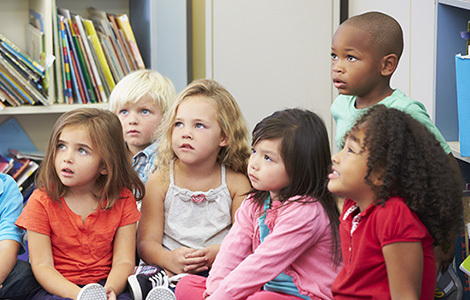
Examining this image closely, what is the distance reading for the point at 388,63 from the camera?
5.39 ft

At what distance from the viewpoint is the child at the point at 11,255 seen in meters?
1.70

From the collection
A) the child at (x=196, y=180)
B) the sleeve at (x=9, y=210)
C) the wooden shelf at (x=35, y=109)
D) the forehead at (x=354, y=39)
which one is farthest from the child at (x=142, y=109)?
the forehead at (x=354, y=39)

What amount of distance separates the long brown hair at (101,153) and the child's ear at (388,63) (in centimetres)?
75

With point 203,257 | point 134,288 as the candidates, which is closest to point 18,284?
point 134,288

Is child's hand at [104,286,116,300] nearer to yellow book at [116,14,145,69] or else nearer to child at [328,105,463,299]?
child at [328,105,463,299]

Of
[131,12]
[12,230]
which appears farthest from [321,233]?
[131,12]

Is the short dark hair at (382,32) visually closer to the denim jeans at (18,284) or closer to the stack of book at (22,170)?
the denim jeans at (18,284)

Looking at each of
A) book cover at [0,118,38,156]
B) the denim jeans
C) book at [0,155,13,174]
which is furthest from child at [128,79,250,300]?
book cover at [0,118,38,156]

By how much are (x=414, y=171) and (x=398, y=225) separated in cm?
11

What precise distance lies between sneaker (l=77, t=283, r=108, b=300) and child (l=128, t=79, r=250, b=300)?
0.30m

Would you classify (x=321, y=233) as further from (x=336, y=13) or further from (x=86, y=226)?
(x=336, y=13)

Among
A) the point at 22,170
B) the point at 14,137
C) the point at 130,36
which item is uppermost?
the point at 130,36

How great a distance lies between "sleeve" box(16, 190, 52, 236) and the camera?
1.71 meters

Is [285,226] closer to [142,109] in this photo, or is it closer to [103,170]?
[103,170]
